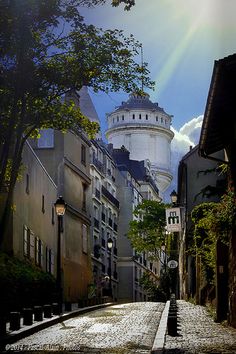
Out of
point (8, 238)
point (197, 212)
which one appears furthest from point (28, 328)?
point (197, 212)

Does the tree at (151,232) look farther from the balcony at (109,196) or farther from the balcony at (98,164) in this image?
the balcony at (109,196)

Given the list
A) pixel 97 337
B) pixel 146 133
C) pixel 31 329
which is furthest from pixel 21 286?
pixel 146 133

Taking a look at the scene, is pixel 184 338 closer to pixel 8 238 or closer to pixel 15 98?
pixel 15 98

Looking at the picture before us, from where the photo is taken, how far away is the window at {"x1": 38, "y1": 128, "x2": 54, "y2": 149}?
46312 mm

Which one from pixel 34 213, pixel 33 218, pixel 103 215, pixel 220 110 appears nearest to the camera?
pixel 220 110

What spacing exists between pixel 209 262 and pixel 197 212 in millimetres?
6902

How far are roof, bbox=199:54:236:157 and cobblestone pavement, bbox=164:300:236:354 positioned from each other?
14.4 feet

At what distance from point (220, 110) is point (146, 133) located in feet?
374

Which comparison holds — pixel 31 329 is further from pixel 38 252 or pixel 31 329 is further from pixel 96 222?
pixel 96 222

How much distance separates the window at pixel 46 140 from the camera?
46.3 meters

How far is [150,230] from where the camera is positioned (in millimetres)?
63781

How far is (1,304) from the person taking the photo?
17.3m

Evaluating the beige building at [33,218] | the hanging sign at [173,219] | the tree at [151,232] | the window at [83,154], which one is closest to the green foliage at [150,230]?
the tree at [151,232]

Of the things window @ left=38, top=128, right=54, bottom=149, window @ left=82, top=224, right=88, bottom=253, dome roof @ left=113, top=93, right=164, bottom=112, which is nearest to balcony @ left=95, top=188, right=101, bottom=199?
window @ left=82, top=224, right=88, bottom=253
